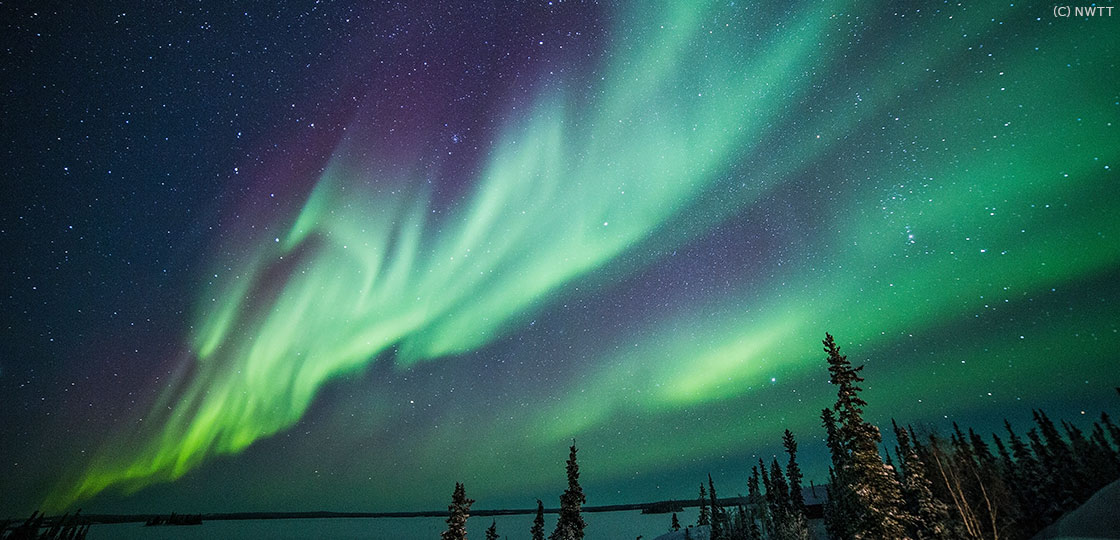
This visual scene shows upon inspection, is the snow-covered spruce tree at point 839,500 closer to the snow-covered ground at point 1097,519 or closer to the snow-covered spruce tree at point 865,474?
the snow-covered spruce tree at point 865,474

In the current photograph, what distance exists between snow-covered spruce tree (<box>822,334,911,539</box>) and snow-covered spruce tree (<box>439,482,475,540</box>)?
28569 mm

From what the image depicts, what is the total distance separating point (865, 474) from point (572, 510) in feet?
92.9

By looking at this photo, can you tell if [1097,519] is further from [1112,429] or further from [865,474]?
[1112,429]

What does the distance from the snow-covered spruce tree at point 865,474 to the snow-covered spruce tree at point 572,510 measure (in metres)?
25.2

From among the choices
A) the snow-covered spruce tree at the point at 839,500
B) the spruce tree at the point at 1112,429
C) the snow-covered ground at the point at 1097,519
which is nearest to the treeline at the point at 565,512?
the snow-covered spruce tree at the point at 839,500

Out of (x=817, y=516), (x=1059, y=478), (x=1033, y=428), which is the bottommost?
(x=817, y=516)

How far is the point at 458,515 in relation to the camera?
39.2 metres

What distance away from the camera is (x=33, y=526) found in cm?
12394

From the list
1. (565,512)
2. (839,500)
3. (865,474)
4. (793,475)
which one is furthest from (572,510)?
(793,475)

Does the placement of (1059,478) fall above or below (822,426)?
below

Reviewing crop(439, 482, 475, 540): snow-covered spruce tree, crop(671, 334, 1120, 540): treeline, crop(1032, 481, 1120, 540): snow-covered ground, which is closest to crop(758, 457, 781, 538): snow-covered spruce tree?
crop(671, 334, 1120, 540): treeline

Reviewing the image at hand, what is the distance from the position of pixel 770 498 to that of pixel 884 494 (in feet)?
282

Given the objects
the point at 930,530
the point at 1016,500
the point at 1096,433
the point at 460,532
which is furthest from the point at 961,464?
the point at 460,532

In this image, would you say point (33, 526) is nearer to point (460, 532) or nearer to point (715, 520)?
point (460, 532)
